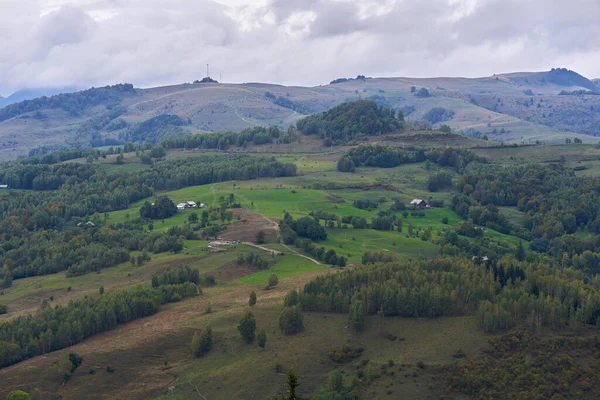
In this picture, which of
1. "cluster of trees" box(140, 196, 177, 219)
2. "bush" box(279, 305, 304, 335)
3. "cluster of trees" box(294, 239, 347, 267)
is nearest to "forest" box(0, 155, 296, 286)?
"cluster of trees" box(140, 196, 177, 219)

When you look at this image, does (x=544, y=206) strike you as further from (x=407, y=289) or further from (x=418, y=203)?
(x=407, y=289)

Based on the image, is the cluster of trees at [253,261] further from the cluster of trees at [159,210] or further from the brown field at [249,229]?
the cluster of trees at [159,210]

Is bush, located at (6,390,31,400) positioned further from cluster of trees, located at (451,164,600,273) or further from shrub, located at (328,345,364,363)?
cluster of trees, located at (451,164,600,273)

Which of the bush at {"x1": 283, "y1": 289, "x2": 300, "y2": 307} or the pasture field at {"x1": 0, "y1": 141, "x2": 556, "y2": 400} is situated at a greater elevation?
the bush at {"x1": 283, "y1": 289, "x2": 300, "y2": 307}

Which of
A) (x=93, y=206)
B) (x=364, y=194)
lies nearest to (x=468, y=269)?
(x=364, y=194)

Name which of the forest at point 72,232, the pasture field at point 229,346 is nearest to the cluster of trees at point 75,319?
the pasture field at point 229,346
